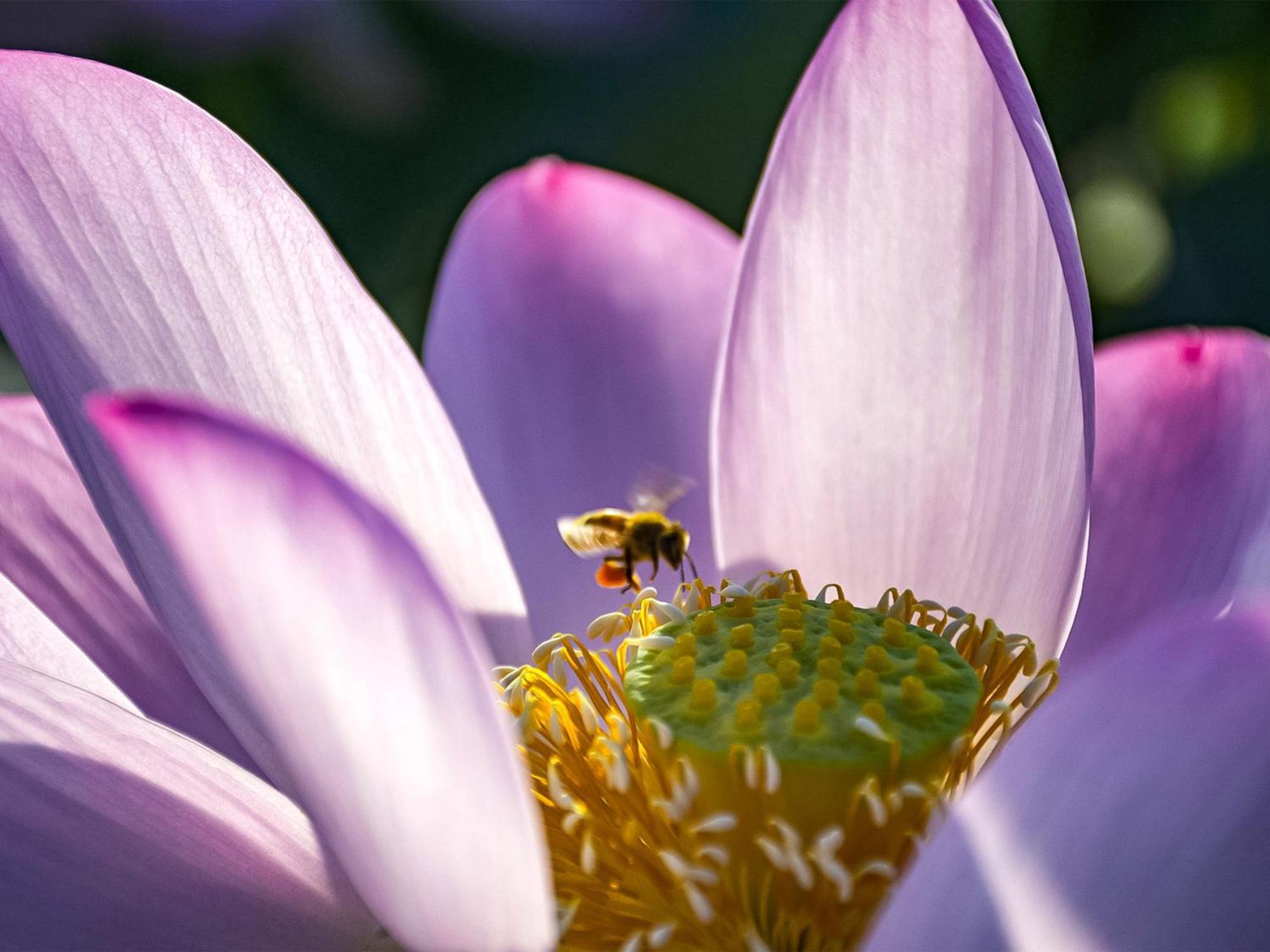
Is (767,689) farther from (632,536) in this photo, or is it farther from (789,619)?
(632,536)

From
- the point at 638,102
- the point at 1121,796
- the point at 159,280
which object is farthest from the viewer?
the point at 638,102

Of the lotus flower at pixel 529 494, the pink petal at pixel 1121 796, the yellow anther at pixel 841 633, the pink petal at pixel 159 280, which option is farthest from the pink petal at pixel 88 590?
the pink petal at pixel 1121 796

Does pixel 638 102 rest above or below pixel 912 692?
above

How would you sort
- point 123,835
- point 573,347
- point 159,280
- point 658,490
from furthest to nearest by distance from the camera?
point 573,347 → point 658,490 → point 159,280 → point 123,835

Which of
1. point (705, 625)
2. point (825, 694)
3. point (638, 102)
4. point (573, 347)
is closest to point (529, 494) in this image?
point (573, 347)

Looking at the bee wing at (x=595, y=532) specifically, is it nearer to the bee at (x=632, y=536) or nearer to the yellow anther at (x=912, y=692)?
the bee at (x=632, y=536)

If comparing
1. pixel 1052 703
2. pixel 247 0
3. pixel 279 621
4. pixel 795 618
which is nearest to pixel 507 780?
pixel 279 621

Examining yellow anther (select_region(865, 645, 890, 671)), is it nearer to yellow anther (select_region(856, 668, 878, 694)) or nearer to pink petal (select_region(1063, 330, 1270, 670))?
yellow anther (select_region(856, 668, 878, 694))

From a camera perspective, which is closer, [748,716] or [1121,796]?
[1121,796]

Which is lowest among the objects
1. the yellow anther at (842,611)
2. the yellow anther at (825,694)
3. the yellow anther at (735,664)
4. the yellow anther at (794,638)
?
the yellow anther at (735,664)
